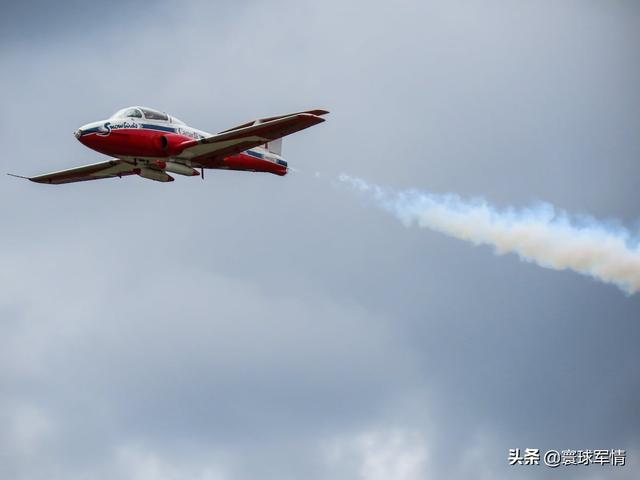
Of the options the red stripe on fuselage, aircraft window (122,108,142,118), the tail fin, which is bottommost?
the red stripe on fuselage

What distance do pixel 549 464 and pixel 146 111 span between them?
1423 inches

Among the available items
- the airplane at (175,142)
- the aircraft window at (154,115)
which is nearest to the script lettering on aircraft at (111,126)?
the airplane at (175,142)

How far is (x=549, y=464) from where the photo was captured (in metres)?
88.2

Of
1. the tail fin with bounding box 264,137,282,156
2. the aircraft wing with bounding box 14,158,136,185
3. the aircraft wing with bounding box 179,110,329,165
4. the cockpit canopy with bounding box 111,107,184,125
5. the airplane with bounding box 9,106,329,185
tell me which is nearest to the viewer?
the aircraft wing with bounding box 179,110,329,165

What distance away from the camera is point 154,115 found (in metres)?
80.1

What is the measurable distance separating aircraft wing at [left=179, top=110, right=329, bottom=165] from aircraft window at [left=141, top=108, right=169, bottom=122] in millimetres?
2720

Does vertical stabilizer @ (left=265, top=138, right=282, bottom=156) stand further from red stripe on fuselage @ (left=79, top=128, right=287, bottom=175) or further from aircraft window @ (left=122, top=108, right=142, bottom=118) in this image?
aircraft window @ (left=122, top=108, right=142, bottom=118)

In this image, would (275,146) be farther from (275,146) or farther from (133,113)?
(133,113)

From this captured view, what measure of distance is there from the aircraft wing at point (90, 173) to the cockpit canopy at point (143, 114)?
405cm

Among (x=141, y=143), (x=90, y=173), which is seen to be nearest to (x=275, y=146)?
Result: (x=141, y=143)

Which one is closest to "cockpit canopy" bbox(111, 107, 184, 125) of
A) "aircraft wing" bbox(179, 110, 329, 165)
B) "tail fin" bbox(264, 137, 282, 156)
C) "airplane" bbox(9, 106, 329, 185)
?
"airplane" bbox(9, 106, 329, 185)

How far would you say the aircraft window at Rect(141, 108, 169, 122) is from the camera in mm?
79938

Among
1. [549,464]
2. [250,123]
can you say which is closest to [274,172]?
[250,123]

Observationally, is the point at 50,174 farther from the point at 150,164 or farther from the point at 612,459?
the point at 612,459
